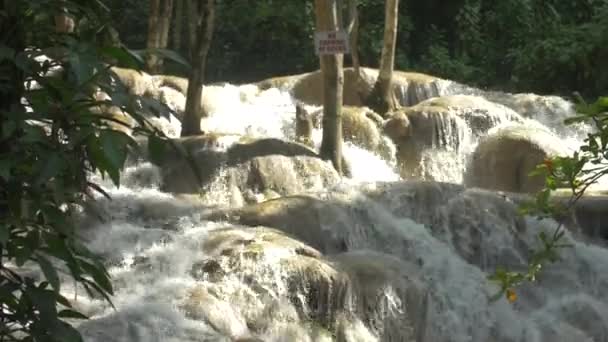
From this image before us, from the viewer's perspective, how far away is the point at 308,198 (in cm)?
1032

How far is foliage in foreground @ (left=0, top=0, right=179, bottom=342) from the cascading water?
203 inches

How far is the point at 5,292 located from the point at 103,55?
1.39 ft

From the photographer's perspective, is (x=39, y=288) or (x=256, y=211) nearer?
(x=39, y=288)

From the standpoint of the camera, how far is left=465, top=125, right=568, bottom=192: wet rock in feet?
46.2

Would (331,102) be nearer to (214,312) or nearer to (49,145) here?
(214,312)

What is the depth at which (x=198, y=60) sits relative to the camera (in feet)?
41.0

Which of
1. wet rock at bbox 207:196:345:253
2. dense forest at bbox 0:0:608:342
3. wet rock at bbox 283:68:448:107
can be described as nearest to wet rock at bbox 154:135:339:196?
dense forest at bbox 0:0:608:342

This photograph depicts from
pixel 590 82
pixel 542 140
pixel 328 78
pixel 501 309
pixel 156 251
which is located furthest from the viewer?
pixel 590 82

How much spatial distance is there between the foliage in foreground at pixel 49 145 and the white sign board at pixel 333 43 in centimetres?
996

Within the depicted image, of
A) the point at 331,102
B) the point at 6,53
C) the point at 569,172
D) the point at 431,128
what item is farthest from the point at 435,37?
the point at 6,53

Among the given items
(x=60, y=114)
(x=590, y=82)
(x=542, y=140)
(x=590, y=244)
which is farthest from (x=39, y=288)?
(x=590, y=82)

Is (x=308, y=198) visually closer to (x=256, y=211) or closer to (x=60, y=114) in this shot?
(x=256, y=211)

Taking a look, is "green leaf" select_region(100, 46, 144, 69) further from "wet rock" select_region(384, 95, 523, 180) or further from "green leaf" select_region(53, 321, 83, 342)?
"wet rock" select_region(384, 95, 523, 180)

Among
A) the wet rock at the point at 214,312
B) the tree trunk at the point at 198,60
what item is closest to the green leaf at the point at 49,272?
the wet rock at the point at 214,312
